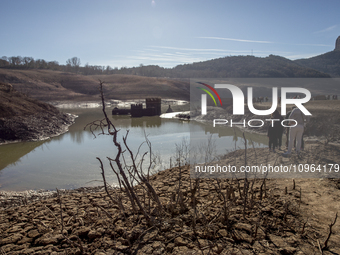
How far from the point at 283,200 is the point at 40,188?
6756 millimetres

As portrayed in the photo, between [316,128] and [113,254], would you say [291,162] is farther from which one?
[316,128]

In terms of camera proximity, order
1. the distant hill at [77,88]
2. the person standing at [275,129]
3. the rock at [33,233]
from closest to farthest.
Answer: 1. the rock at [33,233]
2. the person standing at [275,129]
3. the distant hill at [77,88]

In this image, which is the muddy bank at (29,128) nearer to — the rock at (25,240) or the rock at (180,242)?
the rock at (25,240)

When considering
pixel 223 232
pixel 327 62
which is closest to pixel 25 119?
pixel 223 232

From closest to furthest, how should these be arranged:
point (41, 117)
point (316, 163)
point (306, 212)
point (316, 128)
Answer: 1. point (306, 212)
2. point (316, 163)
3. point (316, 128)
4. point (41, 117)

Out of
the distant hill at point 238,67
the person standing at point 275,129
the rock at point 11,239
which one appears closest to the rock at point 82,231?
the rock at point 11,239

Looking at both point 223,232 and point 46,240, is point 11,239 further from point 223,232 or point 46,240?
point 223,232

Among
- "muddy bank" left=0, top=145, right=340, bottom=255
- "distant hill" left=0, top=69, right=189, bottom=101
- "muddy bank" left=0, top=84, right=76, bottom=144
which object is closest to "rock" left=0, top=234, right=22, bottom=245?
"muddy bank" left=0, top=145, right=340, bottom=255

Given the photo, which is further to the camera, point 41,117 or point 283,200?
point 41,117

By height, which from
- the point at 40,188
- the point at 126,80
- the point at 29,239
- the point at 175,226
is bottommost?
the point at 40,188

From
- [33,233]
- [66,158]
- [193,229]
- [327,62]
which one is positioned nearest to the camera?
[193,229]

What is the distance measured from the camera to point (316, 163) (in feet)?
18.8

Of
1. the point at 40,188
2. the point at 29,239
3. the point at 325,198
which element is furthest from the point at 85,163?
the point at 325,198

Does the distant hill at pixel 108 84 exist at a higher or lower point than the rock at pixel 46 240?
higher
